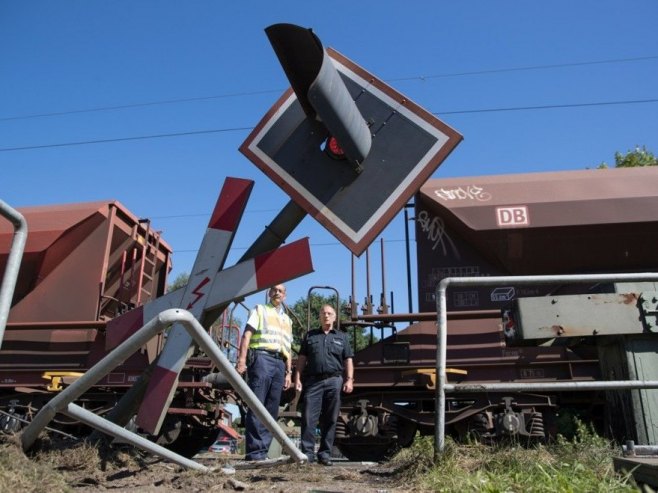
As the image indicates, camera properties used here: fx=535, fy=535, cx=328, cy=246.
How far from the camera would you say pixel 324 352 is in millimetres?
4801

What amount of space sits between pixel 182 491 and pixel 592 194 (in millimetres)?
5642

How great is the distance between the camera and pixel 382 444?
6.43 metres

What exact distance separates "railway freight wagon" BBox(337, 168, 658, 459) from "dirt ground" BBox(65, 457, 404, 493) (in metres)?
2.88

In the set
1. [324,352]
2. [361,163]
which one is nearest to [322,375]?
[324,352]

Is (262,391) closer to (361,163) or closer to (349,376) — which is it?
(349,376)

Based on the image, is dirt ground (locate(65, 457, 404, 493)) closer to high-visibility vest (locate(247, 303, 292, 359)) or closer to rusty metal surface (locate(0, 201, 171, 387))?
high-visibility vest (locate(247, 303, 292, 359))

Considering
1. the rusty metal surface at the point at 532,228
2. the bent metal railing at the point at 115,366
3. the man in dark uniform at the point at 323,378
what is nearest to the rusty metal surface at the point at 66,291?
the man in dark uniform at the point at 323,378

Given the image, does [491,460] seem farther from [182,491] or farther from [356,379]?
[356,379]

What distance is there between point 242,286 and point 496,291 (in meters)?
3.99

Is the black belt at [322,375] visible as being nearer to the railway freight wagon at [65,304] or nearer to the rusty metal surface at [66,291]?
the railway freight wagon at [65,304]

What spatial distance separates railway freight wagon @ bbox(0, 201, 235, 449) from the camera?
22.1 ft

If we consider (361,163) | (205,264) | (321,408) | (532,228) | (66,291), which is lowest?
(321,408)

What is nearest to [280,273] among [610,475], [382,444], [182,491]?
[182,491]

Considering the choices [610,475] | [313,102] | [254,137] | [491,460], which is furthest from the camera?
[254,137]
